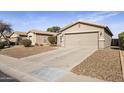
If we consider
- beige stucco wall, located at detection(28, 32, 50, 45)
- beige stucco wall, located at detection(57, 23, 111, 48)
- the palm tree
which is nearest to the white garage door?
beige stucco wall, located at detection(57, 23, 111, 48)

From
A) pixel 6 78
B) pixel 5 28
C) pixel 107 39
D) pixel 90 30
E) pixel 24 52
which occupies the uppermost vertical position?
pixel 5 28

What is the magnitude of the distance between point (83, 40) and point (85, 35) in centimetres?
55

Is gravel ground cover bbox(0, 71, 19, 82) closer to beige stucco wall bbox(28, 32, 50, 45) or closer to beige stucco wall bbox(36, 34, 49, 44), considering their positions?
beige stucco wall bbox(28, 32, 50, 45)

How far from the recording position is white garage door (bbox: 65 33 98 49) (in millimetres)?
17625

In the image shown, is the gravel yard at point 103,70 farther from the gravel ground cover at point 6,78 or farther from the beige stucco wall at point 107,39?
the beige stucco wall at point 107,39

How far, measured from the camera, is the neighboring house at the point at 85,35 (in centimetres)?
1764

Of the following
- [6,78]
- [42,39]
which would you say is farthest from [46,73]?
[42,39]

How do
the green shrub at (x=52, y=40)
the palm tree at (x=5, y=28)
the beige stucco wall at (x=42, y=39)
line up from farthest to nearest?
Answer: 1. the green shrub at (x=52, y=40)
2. the beige stucco wall at (x=42, y=39)
3. the palm tree at (x=5, y=28)

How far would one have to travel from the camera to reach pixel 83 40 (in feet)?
59.5

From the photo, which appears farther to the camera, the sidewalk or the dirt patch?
the dirt patch

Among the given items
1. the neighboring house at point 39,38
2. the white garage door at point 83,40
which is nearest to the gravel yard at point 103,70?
the white garage door at point 83,40

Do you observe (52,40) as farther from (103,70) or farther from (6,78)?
(6,78)
